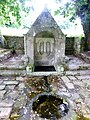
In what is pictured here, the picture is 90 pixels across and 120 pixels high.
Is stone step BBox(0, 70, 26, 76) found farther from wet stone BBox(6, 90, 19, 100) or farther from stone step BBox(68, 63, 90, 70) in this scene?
stone step BBox(68, 63, 90, 70)

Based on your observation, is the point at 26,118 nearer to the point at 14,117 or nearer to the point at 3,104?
the point at 14,117

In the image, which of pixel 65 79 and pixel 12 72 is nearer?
pixel 65 79

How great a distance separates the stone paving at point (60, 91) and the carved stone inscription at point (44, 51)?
120 centimetres

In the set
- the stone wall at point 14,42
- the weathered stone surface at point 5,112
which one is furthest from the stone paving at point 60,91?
the stone wall at point 14,42

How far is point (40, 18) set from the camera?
7105 millimetres

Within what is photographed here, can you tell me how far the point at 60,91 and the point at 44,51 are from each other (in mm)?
2985

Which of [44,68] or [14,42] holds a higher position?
[14,42]

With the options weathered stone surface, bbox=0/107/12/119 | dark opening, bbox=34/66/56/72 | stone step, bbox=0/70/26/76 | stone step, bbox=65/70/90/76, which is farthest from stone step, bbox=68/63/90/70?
weathered stone surface, bbox=0/107/12/119

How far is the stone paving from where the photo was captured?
4.19m

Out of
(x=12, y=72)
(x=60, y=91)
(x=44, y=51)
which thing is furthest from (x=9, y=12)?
(x=60, y=91)

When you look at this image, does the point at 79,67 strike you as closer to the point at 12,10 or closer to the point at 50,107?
the point at 50,107

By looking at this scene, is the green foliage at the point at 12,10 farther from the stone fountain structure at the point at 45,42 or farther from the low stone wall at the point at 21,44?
the stone fountain structure at the point at 45,42

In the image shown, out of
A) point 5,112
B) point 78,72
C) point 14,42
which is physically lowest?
point 5,112

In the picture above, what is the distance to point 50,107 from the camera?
4105 mm
